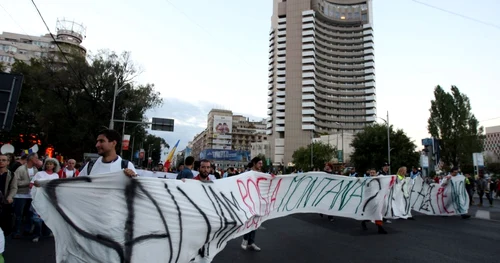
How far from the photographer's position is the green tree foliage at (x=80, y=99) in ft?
98.6

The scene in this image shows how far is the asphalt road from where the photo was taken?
217 inches

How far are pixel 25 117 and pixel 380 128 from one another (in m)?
45.7

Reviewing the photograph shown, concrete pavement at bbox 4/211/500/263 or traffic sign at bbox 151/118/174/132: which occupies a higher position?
traffic sign at bbox 151/118/174/132

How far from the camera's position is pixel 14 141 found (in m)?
38.8

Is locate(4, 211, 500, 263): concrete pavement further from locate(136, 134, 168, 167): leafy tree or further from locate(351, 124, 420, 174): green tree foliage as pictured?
locate(351, 124, 420, 174): green tree foliage

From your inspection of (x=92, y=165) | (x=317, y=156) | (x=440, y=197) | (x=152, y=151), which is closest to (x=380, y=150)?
(x=317, y=156)

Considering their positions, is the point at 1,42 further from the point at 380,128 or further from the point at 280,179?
the point at 280,179

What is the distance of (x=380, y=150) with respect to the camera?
4703 centimetres

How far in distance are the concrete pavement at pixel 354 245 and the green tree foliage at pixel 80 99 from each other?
2490cm

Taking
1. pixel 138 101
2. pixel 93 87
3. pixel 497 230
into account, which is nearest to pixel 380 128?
pixel 138 101

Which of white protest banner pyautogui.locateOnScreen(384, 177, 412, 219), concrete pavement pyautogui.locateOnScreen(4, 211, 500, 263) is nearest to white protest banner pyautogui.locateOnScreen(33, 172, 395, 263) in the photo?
concrete pavement pyautogui.locateOnScreen(4, 211, 500, 263)

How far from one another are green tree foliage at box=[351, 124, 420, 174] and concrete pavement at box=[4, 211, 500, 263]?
3875 cm

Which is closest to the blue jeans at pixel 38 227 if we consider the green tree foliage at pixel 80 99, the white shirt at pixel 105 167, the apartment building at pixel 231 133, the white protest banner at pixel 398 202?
the white shirt at pixel 105 167

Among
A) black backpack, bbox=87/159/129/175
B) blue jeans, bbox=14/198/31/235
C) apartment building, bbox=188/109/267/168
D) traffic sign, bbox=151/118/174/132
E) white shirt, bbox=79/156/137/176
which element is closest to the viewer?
white shirt, bbox=79/156/137/176
